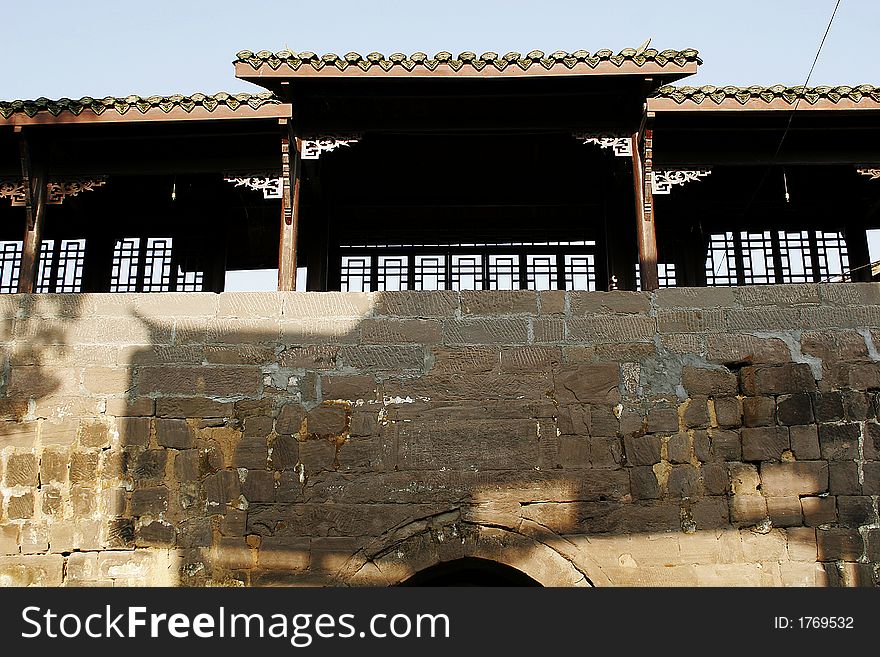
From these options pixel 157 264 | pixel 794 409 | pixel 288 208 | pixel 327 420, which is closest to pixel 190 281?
pixel 157 264

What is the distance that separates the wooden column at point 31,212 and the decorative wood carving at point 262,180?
5.68 feet

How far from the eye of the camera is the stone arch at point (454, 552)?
6152 millimetres

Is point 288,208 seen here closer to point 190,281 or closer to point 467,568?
point 190,281

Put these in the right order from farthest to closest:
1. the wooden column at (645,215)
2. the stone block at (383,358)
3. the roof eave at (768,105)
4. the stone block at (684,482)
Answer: the roof eave at (768,105) < the wooden column at (645,215) < the stone block at (383,358) < the stone block at (684,482)

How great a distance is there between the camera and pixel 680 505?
249 inches

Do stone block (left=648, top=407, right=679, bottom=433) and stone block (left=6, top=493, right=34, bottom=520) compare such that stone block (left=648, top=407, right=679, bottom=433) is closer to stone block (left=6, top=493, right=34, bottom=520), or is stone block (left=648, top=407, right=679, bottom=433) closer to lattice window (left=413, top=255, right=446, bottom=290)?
lattice window (left=413, top=255, right=446, bottom=290)

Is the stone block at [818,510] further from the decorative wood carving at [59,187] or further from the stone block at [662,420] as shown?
the decorative wood carving at [59,187]

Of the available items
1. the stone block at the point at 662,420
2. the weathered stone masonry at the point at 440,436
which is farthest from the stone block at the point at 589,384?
Result: the stone block at the point at 662,420

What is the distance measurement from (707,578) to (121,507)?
4.35 meters

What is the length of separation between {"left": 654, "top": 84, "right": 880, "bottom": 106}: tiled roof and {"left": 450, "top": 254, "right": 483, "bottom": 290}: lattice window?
2.86 m
